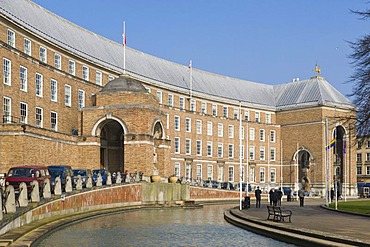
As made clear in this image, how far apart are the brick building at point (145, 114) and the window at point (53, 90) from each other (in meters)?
0.11

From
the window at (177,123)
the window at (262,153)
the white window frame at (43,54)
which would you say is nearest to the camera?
the white window frame at (43,54)

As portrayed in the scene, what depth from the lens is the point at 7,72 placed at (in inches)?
1842

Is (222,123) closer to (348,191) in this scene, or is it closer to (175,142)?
(175,142)

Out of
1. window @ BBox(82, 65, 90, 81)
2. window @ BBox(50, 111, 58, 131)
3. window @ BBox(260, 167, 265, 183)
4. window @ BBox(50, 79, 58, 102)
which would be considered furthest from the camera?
window @ BBox(260, 167, 265, 183)

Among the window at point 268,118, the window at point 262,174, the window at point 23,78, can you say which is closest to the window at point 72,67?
the window at point 23,78

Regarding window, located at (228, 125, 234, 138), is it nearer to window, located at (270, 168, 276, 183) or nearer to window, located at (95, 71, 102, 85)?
window, located at (270, 168, 276, 183)

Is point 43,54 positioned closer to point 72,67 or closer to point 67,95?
Answer: point 67,95

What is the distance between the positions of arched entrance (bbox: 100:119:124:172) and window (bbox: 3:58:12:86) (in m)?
13.6

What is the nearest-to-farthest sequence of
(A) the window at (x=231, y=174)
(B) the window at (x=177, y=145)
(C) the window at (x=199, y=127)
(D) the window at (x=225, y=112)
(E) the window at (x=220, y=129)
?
(B) the window at (x=177, y=145) → (C) the window at (x=199, y=127) → (E) the window at (x=220, y=129) → (A) the window at (x=231, y=174) → (D) the window at (x=225, y=112)

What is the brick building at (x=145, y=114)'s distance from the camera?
48.9 m

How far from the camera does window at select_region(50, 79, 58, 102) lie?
55594 millimetres

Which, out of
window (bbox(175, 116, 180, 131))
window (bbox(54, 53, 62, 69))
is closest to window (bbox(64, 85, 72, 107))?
window (bbox(54, 53, 62, 69))

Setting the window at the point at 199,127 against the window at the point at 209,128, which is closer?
the window at the point at 199,127

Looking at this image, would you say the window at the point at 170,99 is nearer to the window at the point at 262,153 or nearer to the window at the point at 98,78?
the window at the point at 98,78
